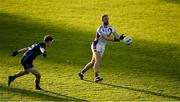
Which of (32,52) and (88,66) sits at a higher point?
(32,52)

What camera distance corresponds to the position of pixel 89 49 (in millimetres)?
23328

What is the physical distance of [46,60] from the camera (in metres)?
21.2

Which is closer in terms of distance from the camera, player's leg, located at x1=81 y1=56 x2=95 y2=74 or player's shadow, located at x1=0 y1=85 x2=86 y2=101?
player's shadow, located at x1=0 y1=85 x2=86 y2=101

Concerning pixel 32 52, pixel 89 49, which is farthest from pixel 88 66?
pixel 89 49

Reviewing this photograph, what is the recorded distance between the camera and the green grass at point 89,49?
17.0 meters

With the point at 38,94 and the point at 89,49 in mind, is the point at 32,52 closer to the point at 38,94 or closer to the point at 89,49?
the point at 38,94

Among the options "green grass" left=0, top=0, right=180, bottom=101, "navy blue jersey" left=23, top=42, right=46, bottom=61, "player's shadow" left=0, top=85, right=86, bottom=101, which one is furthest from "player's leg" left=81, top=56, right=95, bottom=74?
"navy blue jersey" left=23, top=42, right=46, bottom=61

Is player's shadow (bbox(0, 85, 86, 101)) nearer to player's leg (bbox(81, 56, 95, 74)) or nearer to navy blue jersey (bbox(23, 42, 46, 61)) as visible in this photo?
navy blue jersey (bbox(23, 42, 46, 61))

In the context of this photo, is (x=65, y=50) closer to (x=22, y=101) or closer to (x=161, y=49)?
(x=161, y=49)

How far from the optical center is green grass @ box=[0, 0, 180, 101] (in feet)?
55.6

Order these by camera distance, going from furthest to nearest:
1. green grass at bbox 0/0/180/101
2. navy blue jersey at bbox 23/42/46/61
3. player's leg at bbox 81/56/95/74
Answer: player's leg at bbox 81/56/95/74, green grass at bbox 0/0/180/101, navy blue jersey at bbox 23/42/46/61

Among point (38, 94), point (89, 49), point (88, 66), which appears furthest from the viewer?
point (89, 49)

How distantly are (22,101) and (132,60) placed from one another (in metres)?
7.49

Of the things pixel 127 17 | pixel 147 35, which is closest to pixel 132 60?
pixel 147 35
